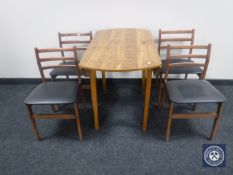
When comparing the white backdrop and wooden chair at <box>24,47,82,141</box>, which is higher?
the white backdrop

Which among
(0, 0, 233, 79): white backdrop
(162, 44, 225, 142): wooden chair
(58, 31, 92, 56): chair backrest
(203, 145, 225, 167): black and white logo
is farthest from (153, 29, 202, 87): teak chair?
(58, 31, 92, 56): chair backrest

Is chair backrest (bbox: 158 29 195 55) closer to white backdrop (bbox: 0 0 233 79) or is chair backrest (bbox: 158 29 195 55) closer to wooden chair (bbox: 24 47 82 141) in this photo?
white backdrop (bbox: 0 0 233 79)

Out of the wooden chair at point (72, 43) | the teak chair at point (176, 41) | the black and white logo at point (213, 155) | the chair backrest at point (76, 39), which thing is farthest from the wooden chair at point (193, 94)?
the chair backrest at point (76, 39)

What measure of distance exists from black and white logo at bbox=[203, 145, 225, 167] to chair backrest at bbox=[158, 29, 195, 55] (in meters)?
1.03

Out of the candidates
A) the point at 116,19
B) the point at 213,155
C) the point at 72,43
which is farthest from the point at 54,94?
the point at 213,155

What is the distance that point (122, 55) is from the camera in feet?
5.28

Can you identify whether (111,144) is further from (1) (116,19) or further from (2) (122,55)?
(1) (116,19)

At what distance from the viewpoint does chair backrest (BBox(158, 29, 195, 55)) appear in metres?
2.19

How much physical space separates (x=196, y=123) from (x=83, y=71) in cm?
130

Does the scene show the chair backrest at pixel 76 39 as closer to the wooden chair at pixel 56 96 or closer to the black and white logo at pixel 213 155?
the wooden chair at pixel 56 96

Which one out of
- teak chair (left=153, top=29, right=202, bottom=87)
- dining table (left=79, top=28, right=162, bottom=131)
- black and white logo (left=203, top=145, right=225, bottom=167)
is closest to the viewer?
dining table (left=79, top=28, right=162, bottom=131)

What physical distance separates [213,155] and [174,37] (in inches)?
55.8

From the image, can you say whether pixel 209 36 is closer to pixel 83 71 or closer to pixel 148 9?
pixel 148 9

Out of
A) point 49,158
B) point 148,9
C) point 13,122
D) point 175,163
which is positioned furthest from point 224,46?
point 13,122
